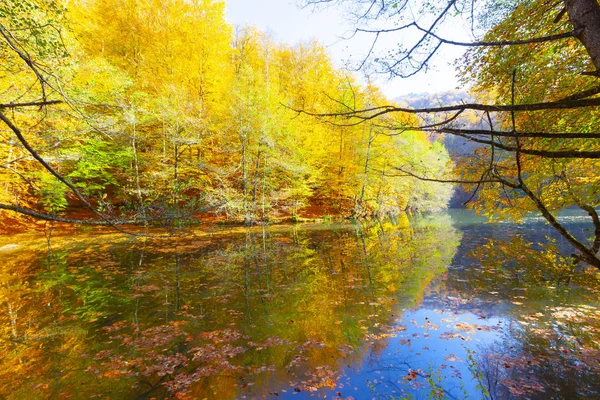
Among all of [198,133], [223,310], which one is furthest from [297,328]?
[198,133]

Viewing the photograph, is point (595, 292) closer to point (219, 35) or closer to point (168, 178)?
point (168, 178)

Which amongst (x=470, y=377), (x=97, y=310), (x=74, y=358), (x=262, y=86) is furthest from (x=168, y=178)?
(x=470, y=377)

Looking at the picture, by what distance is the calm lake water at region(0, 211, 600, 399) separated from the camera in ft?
11.9

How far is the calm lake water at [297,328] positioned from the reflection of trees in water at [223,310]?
3 centimetres

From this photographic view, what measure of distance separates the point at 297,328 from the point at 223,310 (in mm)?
1773

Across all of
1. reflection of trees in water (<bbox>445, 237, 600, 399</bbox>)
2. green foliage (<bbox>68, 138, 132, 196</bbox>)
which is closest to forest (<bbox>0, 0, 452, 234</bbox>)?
green foliage (<bbox>68, 138, 132, 196</bbox>)

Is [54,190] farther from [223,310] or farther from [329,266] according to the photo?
[329,266]

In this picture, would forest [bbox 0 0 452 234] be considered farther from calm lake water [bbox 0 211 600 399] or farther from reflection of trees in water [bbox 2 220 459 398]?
calm lake water [bbox 0 211 600 399]

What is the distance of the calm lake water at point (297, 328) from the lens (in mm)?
3641

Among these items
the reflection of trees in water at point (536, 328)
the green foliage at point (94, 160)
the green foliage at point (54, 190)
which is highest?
the green foliage at point (94, 160)

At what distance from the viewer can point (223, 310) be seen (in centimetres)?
588

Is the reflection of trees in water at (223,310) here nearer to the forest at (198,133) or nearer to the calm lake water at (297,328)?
the calm lake water at (297,328)

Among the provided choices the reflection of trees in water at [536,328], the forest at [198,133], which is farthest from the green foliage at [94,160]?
the reflection of trees in water at [536,328]

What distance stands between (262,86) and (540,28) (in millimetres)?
15692
